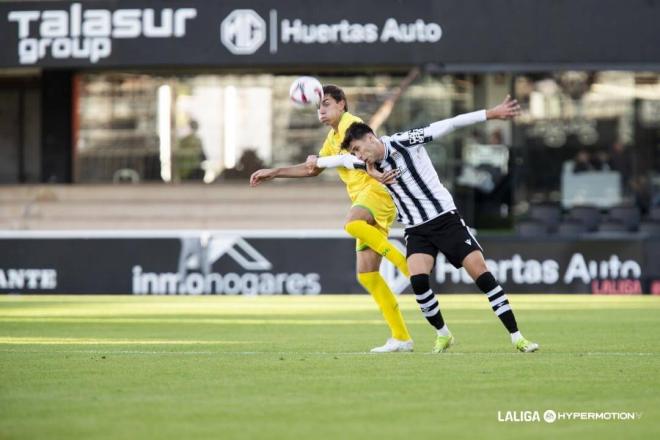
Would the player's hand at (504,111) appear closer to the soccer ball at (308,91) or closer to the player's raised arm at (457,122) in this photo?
the player's raised arm at (457,122)

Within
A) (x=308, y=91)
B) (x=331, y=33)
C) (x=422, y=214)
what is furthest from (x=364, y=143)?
(x=331, y=33)

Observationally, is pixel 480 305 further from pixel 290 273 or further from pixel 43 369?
pixel 43 369

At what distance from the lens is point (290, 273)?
989 inches

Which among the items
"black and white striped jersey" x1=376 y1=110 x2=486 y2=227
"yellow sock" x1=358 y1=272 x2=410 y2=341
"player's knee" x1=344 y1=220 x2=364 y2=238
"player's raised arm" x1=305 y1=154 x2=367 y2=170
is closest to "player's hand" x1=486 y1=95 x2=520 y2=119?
"black and white striped jersey" x1=376 y1=110 x2=486 y2=227

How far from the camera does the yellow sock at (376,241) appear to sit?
469 inches

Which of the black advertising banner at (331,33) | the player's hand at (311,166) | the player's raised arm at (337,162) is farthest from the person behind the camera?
the black advertising banner at (331,33)

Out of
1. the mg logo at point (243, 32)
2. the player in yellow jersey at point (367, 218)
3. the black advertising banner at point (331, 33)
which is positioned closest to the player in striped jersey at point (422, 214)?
the player in yellow jersey at point (367, 218)

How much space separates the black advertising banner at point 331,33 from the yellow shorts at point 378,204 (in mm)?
15101

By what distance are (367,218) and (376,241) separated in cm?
38

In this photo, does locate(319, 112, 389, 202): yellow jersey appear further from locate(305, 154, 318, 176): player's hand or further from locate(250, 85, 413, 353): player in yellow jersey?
locate(305, 154, 318, 176): player's hand

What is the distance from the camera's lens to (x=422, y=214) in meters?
11.5

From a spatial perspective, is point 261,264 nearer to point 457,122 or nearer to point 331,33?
point 331,33

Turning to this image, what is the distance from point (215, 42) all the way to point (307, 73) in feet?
11.6

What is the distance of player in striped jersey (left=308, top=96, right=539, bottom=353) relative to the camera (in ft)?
37.2
